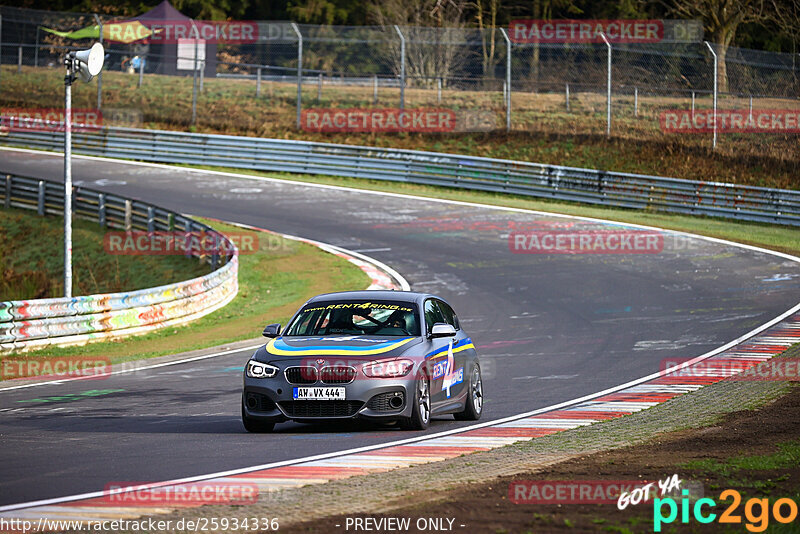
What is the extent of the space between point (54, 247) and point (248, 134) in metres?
13.2

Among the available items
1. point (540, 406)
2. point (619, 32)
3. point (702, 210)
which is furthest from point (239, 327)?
point (619, 32)

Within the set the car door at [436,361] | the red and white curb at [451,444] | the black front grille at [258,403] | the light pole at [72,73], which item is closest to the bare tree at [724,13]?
the red and white curb at [451,444]

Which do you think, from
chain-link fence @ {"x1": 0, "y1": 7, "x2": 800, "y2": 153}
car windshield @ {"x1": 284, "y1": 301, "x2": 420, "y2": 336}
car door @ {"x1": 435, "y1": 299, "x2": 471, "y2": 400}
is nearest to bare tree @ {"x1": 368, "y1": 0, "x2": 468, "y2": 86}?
chain-link fence @ {"x1": 0, "y1": 7, "x2": 800, "y2": 153}

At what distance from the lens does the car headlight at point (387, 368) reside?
10.3 metres

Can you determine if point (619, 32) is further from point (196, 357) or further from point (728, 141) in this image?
point (196, 357)

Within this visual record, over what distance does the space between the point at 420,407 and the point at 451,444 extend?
0.68 meters

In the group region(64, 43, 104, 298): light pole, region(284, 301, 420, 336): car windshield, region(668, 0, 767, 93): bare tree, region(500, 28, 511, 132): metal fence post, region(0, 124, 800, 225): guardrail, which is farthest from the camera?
region(668, 0, 767, 93): bare tree

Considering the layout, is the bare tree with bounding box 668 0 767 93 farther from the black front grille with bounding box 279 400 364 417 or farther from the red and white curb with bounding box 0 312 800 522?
the black front grille with bounding box 279 400 364 417

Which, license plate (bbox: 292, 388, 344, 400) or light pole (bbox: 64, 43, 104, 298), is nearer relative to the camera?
license plate (bbox: 292, 388, 344, 400)

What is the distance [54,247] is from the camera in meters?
32.7

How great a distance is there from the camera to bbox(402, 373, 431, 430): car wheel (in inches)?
416

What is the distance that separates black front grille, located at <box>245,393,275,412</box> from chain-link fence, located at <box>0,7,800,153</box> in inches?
1124

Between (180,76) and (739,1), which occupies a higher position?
(739,1)

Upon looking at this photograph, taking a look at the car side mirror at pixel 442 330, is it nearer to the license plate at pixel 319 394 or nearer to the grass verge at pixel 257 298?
the license plate at pixel 319 394
